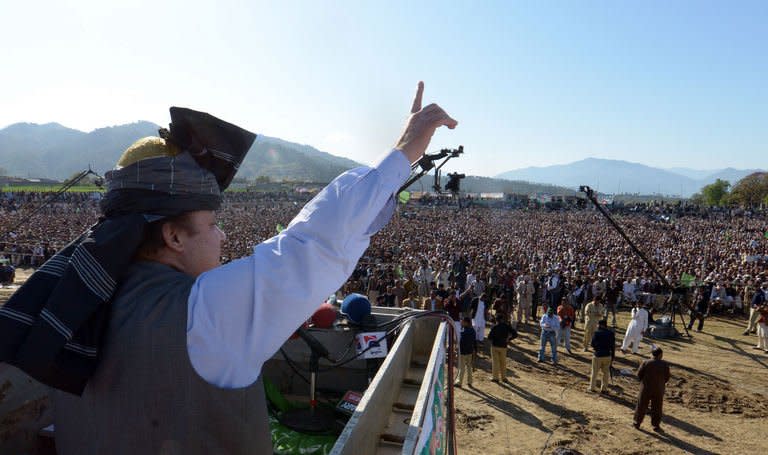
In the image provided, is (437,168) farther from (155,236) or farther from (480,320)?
(480,320)

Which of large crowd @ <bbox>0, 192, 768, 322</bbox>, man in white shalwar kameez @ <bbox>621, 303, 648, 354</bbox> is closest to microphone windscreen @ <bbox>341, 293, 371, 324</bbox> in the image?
large crowd @ <bbox>0, 192, 768, 322</bbox>

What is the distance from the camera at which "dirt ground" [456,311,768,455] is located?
7.88m

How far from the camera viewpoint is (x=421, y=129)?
1.09 m

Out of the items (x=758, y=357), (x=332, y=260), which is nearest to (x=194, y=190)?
(x=332, y=260)

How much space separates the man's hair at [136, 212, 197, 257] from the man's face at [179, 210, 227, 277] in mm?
18

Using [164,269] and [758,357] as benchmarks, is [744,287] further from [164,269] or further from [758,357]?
[164,269]

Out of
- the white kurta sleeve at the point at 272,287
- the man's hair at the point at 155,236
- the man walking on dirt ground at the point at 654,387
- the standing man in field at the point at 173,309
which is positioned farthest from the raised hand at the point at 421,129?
the man walking on dirt ground at the point at 654,387

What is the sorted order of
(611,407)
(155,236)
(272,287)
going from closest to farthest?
(272,287)
(155,236)
(611,407)

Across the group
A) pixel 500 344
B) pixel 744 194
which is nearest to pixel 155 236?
pixel 500 344

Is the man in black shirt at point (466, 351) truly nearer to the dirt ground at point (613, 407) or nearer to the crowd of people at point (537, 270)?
the crowd of people at point (537, 270)

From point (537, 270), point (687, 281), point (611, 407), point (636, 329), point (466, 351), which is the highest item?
point (687, 281)

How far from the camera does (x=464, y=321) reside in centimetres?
1026

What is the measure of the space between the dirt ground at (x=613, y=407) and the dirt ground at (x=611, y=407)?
0.06 feet

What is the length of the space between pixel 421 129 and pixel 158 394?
2.41 ft
